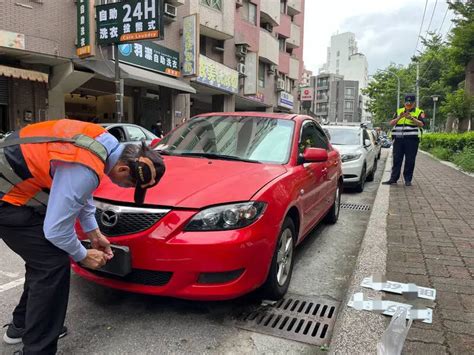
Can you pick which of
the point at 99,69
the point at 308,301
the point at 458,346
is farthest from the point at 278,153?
the point at 99,69

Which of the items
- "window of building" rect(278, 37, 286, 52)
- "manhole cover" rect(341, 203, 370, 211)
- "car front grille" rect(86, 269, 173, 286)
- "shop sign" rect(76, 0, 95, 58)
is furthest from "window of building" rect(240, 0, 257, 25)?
"car front grille" rect(86, 269, 173, 286)

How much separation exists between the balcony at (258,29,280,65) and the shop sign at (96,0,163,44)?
48.8 ft

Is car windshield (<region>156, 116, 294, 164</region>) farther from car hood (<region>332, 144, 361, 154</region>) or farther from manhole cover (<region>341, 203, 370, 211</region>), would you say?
car hood (<region>332, 144, 361, 154</region>)

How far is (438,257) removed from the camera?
4051mm

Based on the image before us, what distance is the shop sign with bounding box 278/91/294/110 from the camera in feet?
101

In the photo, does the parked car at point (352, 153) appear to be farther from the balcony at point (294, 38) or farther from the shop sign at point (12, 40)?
the balcony at point (294, 38)

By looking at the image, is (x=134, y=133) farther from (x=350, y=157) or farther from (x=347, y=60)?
(x=347, y=60)

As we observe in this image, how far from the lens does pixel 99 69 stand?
42.9 feet

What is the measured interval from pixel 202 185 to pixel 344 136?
7406 millimetres

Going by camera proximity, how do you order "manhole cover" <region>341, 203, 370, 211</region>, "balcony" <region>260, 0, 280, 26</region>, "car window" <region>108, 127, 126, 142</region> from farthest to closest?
1. "balcony" <region>260, 0, 280, 26</region>
2. "car window" <region>108, 127, 126, 142</region>
3. "manhole cover" <region>341, 203, 370, 211</region>

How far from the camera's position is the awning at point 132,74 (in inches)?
513

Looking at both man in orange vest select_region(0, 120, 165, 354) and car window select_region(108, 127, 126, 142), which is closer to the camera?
man in orange vest select_region(0, 120, 165, 354)

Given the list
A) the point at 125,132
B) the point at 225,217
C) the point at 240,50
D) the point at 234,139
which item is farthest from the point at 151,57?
the point at 225,217

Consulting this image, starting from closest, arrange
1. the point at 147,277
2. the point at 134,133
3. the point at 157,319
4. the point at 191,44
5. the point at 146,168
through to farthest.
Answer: the point at 146,168, the point at 147,277, the point at 157,319, the point at 134,133, the point at 191,44
